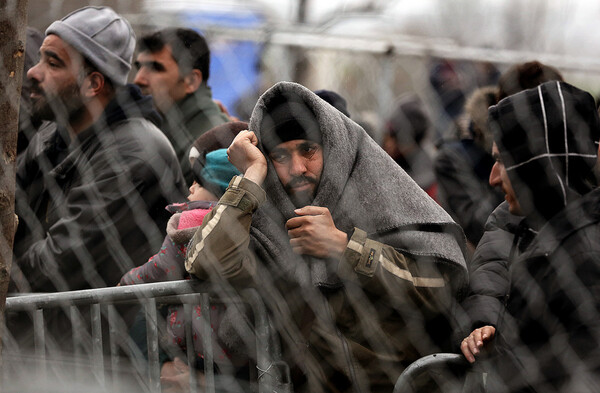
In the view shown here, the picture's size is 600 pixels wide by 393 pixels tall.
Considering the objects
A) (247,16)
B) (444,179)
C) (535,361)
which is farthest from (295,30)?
(535,361)

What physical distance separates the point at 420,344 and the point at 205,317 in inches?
25.9

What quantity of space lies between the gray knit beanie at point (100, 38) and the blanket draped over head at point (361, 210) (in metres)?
1.26

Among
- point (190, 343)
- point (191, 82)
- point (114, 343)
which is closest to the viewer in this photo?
point (190, 343)

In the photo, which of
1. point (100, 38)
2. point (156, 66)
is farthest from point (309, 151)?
point (156, 66)

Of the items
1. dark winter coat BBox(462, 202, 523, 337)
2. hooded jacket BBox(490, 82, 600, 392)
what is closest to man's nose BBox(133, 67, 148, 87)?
dark winter coat BBox(462, 202, 523, 337)

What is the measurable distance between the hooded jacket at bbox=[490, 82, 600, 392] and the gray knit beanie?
1.85m

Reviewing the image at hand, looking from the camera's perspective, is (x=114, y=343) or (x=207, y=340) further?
(x=114, y=343)

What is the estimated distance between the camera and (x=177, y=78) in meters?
3.83

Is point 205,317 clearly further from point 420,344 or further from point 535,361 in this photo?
point 535,361

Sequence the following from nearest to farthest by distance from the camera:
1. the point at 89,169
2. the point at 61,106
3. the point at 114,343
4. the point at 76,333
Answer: the point at 114,343 < the point at 76,333 < the point at 89,169 < the point at 61,106

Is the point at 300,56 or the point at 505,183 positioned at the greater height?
the point at 505,183

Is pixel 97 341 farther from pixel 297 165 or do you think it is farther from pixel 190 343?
pixel 297 165

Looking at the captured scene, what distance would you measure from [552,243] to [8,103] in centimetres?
153

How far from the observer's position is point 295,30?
458 cm
